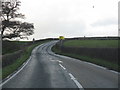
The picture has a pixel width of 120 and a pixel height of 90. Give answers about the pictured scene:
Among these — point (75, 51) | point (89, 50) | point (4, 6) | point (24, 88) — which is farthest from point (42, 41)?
point (24, 88)

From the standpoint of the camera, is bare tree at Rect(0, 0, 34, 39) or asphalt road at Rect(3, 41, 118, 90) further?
bare tree at Rect(0, 0, 34, 39)

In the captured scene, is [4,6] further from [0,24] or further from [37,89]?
[37,89]

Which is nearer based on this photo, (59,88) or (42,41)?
(59,88)

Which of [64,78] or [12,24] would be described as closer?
[64,78]

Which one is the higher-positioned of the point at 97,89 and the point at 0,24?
the point at 0,24

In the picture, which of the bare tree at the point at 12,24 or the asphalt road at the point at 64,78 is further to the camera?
the bare tree at the point at 12,24

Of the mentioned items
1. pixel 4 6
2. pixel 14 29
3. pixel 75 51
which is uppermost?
pixel 4 6

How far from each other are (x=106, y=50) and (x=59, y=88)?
18.0m

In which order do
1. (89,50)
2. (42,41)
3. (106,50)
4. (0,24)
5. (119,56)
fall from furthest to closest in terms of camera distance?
(42,41) < (0,24) < (89,50) < (106,50) < (119,56)

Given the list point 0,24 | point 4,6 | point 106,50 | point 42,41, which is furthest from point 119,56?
point 42,41

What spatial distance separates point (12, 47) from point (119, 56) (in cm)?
3770

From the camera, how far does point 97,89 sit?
11680 mm


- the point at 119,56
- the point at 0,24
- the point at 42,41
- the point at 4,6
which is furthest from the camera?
the point at 42,41

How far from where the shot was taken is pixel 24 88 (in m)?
12.2
